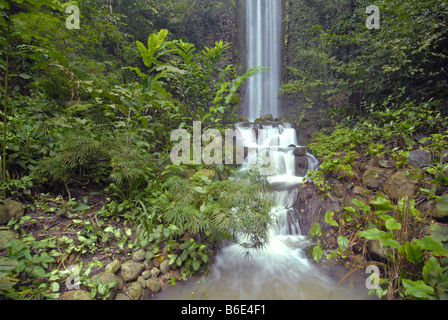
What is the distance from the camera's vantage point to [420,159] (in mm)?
3234

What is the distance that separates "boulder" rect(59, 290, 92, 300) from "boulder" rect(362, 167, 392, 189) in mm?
4173

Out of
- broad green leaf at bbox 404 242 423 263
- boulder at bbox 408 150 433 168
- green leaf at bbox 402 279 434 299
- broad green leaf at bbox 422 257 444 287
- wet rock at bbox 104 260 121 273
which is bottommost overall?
wet rock at bbox 104 260 121 273

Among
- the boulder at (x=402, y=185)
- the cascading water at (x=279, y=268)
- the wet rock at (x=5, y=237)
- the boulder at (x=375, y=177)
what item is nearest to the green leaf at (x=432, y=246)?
the cascading water at (x=279, y=268)

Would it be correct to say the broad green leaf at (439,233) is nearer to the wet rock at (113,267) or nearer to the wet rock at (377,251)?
the wet rock at (377,251)

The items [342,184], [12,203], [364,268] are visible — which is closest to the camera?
[12,203]

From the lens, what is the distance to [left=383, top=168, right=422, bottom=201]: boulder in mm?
2879

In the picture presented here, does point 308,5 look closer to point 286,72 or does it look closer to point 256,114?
point 286,72

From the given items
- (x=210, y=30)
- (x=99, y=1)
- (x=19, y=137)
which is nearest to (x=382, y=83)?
(x=19, y=137)

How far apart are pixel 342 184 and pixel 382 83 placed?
3.14m

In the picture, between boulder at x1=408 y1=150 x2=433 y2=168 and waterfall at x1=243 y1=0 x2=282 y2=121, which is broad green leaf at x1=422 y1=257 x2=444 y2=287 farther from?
waterfall at x1=243 y1=0 x2=282 y2=121

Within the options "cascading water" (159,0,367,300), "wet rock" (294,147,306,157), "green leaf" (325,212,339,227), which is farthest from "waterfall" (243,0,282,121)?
"green leaf" (325,212,339,227)

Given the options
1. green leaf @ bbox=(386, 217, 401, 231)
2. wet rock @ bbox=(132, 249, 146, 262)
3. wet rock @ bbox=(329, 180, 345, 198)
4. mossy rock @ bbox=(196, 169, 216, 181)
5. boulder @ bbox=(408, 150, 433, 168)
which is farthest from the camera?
wet rock @ bbox=(329, 180, 345, 198)

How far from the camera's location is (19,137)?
2625 mm
